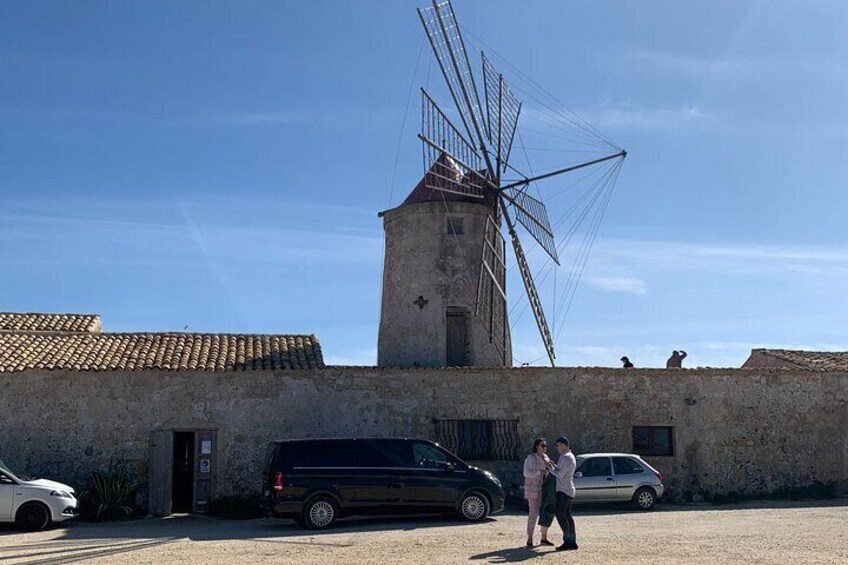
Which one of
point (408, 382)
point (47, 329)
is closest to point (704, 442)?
point (408, 382)

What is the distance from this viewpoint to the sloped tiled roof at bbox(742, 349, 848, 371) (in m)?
22.8

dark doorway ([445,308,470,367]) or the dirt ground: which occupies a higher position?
dark doorway ([445,308,470,367])

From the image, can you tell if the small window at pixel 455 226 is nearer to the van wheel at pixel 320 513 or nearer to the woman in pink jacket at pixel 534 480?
the van wheel at pixel 320 513

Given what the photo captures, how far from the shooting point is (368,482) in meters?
15.8

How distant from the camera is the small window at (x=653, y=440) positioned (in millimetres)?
21359

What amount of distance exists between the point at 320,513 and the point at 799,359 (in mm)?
14648

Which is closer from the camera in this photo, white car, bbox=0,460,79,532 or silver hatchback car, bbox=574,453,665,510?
white car, bbox=0,460,79,532

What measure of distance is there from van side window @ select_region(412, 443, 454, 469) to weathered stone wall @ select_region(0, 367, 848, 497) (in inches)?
158

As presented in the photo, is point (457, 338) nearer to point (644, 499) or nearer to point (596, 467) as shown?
point (596, 467)

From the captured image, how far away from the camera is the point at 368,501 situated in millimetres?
15742

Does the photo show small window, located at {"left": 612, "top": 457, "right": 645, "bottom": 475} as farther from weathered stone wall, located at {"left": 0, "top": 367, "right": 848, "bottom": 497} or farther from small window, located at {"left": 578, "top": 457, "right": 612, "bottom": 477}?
weathered stone wall, located at {"left": 0, "top": 367, "right": 848, "bottom": 497}

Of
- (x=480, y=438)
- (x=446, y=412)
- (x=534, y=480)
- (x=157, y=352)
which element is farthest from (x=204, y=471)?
(x=534, y=480)

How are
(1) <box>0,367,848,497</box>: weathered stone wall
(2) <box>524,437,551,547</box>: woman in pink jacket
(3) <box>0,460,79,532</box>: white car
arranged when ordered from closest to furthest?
(2) <box>524,437,551,547</box>: woman in pink jacket < (3) <box>0,460,79,532</box>: white car < (1) <box>0,367,848,497</box>: weathered stone wall

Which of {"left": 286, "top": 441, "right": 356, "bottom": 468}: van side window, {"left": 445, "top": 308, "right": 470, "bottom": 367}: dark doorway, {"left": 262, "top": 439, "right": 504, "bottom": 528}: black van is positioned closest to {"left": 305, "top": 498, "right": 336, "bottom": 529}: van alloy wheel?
{"left": 262, "top": 439, "right": 504, "bottom": 528}: black van
